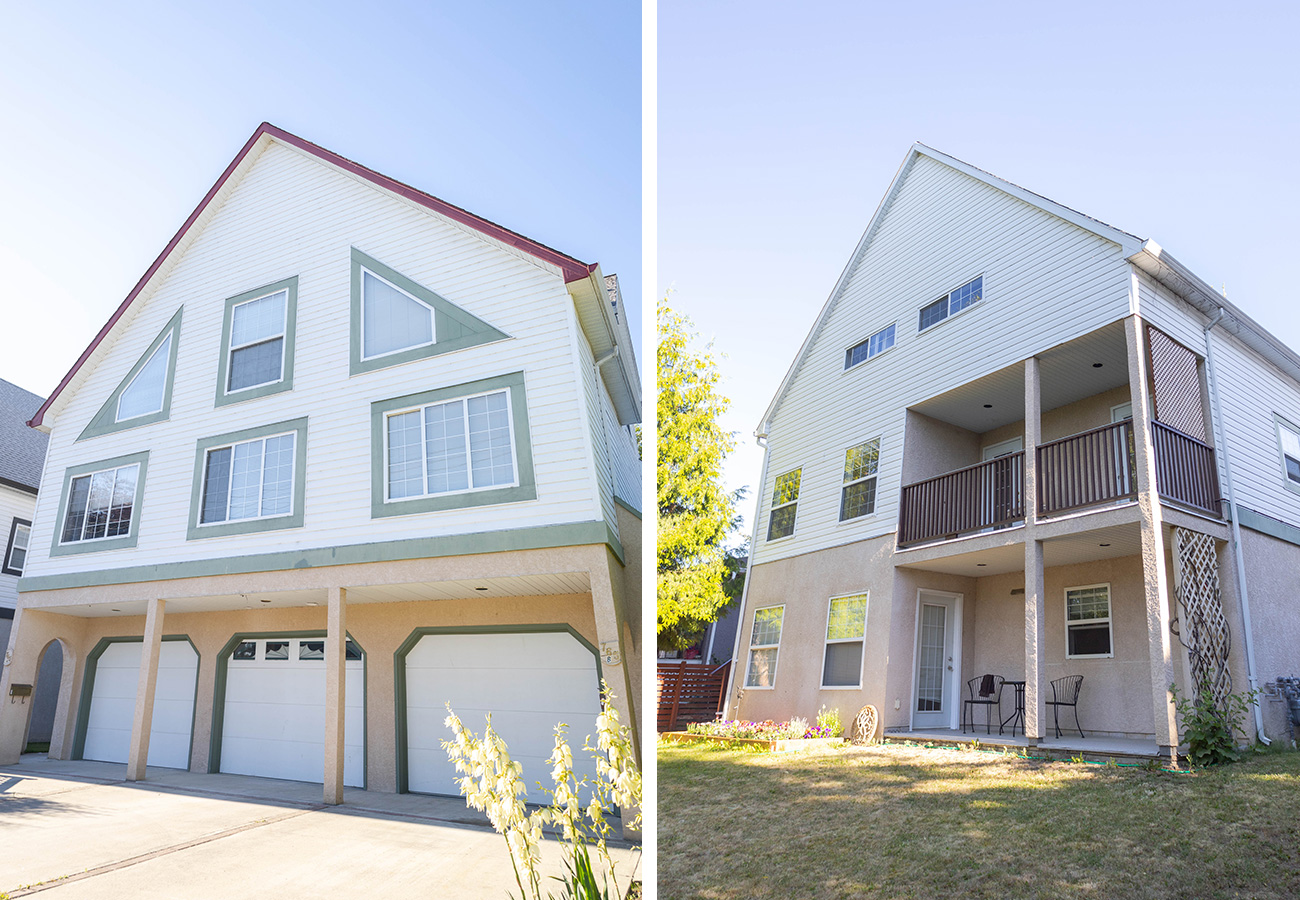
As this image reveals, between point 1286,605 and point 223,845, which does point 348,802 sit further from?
point 1286,605

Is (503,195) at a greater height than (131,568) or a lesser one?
greater

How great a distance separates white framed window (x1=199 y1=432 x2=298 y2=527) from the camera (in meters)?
8.35

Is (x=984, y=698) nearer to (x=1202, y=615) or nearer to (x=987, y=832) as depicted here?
(x=1202, y=615)

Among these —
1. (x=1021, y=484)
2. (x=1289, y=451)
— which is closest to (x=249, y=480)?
(x=1021, y=484)

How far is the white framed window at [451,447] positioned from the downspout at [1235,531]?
676 centimetres

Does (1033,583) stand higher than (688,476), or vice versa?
(688,476)

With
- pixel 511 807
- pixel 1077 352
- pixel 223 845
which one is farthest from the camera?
pixel 1077 352

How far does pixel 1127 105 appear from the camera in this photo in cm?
813

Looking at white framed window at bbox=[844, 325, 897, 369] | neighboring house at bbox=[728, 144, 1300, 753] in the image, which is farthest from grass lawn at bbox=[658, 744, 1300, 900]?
white framed window at bbox=[844, 325, 897, 369]

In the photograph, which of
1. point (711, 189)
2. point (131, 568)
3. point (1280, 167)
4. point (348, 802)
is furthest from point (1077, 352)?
point (131, 568)

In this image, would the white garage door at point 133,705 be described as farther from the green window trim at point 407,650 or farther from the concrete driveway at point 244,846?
the green window trim at point 407,650

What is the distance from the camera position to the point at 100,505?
32.2 feet

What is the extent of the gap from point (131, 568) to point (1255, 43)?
466 inches

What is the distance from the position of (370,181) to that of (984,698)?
29.4 feet
